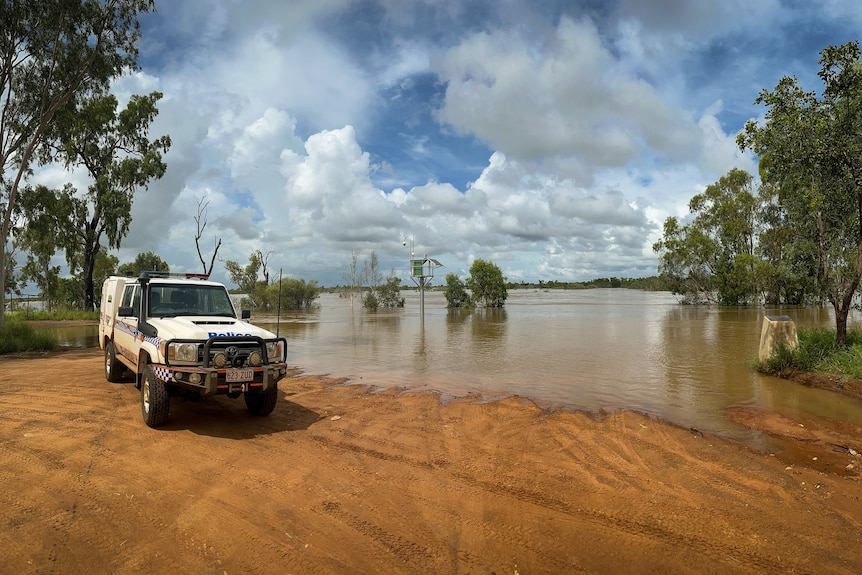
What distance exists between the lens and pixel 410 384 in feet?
36.7

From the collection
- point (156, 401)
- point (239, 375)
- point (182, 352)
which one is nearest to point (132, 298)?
point (156, 401)

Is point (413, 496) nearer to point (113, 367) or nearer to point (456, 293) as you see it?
point (113, 367)

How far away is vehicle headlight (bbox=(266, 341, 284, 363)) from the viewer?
7125 mm

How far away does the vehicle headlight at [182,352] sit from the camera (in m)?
6.57

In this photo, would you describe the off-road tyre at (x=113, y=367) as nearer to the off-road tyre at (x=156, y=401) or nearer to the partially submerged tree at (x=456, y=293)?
the off-road tyre at (x=156, y=401)

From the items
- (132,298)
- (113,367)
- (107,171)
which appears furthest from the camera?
(107,171)

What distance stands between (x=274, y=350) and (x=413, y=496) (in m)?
3.36

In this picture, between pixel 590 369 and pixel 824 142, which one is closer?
pixel 824 142

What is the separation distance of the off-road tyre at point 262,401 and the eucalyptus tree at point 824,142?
41.0 ft

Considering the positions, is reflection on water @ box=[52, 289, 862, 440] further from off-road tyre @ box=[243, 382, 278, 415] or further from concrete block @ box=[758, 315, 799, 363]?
off-road tyre @ box=[243, 382, 278, 415]

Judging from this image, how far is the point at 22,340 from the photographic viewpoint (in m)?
16.7

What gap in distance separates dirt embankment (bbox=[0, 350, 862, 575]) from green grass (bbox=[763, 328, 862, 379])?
3970 millimetres

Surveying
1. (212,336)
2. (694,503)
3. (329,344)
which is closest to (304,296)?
(329,344)

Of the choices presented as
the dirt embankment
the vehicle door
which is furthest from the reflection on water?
the vehicle door
